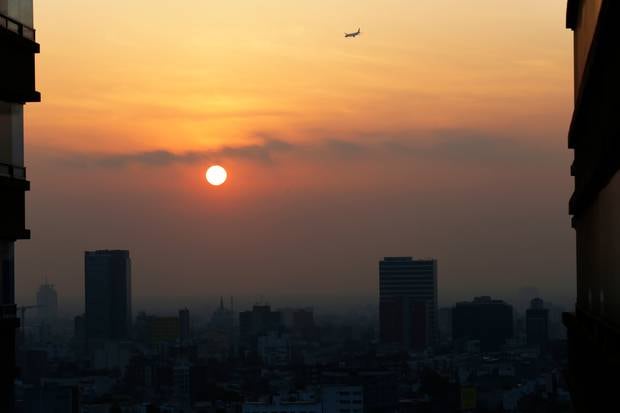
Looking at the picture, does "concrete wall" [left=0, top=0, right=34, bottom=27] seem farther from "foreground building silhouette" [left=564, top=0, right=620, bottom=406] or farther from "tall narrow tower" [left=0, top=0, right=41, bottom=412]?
"foreground building silhouette" [left=564, top=0, right=620, bottom=406]

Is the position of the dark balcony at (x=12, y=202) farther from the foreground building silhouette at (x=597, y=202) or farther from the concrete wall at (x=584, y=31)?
the concrete wall at (x=584, y=31)

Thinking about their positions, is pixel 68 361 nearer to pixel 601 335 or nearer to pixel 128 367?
pixel 128 367

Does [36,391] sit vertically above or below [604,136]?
below

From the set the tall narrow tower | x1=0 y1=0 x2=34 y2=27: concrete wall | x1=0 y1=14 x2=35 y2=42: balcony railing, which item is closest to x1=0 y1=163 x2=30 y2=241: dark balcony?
the tall narrow tower

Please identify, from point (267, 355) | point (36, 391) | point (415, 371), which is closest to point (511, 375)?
point (415, 371)

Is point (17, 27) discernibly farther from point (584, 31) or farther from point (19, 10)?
point (584, 31)

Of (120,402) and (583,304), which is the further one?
(120,402)

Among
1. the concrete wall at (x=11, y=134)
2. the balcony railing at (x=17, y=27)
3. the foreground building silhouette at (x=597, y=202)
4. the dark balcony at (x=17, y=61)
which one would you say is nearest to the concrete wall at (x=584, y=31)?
the foreground building silhouette at (x=597, y=202)
